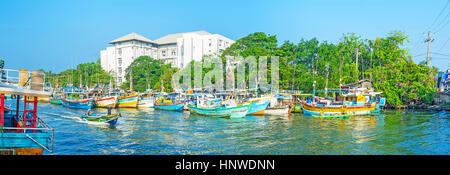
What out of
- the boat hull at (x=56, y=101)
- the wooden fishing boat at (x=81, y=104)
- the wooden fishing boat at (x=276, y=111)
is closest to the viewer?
the wooden fishing boat at (x=276, y=111)

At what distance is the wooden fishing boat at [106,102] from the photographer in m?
46.7

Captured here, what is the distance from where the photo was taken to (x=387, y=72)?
1873 inches

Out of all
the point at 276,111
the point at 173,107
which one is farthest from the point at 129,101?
the point at 276,111

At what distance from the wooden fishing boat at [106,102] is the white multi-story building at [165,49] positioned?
29.1m

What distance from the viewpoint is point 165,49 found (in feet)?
285

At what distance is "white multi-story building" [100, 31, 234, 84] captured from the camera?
2874 inches

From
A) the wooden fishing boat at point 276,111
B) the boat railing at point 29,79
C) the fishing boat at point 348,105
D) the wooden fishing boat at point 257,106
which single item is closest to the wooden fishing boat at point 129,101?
the wooden fishing boat at point 257,106

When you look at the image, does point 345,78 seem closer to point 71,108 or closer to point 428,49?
point 428,49

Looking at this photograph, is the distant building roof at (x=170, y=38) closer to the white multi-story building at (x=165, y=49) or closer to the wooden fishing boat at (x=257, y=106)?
the white multi-story building at (x=165, y=49)

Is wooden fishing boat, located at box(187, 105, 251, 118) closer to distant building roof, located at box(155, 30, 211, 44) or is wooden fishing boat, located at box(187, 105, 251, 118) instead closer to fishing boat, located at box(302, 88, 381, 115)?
fishing boat, located at box(302, 88, 381, 115)

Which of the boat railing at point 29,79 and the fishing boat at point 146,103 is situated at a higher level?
the boat railing at point 29,79
